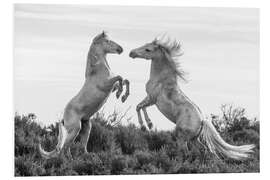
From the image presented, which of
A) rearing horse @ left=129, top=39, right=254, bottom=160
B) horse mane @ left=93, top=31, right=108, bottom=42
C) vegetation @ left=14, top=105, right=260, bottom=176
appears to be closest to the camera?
vegetation @ left=14, top=105, right=260, bottom=176

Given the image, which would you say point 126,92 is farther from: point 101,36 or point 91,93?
point 101,36

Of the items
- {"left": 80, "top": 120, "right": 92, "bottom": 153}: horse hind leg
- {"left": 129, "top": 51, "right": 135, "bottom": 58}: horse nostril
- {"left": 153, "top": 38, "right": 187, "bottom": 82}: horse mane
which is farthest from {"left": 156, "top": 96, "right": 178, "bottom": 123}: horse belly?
{"left": 80, "top": 120, "right": 92, "bottom": 153}: horse hind leg

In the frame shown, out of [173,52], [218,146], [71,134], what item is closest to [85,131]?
[71,134]

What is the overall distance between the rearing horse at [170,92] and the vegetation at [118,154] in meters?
0.13

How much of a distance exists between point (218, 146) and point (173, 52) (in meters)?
1.03

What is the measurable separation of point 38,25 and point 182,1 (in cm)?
144

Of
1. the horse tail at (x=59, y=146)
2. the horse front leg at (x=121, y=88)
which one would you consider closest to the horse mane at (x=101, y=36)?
the horse front leg at (x=121, y=88)

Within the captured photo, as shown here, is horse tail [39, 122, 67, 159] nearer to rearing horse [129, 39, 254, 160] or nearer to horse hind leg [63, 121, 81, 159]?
horse hind leg [63, 121, 81, 159]

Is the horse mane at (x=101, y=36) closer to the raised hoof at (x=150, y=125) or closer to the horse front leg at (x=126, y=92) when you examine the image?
the horse front leg at (x=126, y=92)

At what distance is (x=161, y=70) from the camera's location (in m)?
8.82

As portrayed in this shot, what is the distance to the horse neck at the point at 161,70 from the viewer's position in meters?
8.81

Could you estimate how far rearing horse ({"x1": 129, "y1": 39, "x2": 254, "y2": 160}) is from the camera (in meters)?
8.80

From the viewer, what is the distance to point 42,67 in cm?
868

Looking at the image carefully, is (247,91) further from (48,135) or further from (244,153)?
(48,135)
